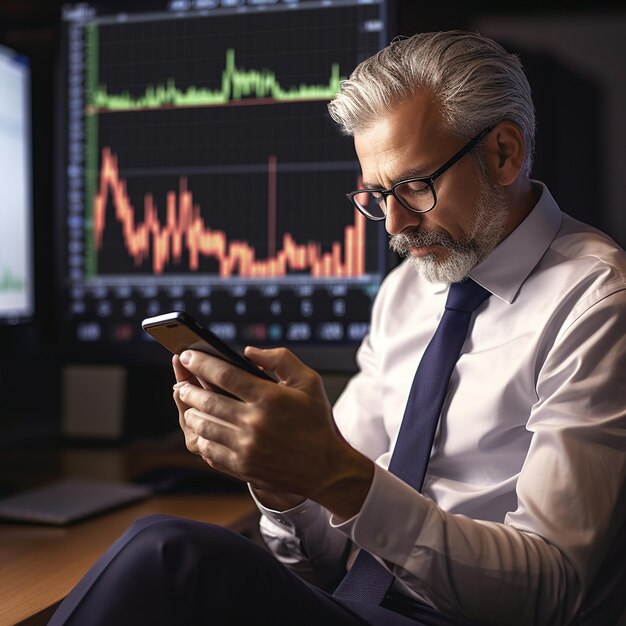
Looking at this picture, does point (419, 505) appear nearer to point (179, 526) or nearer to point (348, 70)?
point (179, 526)

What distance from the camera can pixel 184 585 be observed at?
31.6 inches

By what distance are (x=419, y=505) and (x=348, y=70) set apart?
2.69ft

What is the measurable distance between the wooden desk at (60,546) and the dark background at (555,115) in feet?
1.11

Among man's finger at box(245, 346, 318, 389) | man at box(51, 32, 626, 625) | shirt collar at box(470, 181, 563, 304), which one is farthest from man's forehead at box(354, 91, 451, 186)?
man's finger at box(245, 346, 318, 389)

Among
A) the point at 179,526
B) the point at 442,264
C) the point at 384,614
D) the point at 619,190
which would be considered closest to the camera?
the point at 179,526

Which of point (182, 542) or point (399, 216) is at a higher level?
point (399, 216)

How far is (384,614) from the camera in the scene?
0.96 meters

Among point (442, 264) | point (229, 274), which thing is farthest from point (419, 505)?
point (229, 274)

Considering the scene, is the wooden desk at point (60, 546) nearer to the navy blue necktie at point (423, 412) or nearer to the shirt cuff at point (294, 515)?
the shirt cuff at point (294, 515)

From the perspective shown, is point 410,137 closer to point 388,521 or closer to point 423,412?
point 423,412

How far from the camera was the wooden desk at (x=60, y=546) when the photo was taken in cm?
89

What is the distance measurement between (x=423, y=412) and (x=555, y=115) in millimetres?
902

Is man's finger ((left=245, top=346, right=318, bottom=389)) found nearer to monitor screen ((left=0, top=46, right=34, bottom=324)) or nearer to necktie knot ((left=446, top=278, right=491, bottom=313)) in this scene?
necktie knot ((left=446, top=278, right=491, bottom=313))

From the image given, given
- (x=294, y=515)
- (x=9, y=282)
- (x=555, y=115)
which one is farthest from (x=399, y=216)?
(x=555, y=115)
